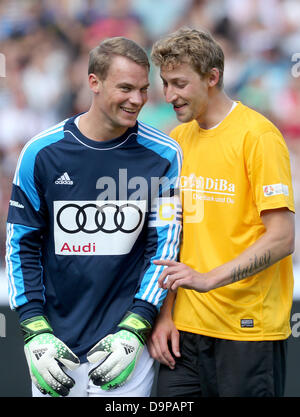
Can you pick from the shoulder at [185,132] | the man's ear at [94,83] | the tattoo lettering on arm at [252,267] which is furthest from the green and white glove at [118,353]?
the man's ear at [94,83]

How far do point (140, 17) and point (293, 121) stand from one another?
5.36 ft

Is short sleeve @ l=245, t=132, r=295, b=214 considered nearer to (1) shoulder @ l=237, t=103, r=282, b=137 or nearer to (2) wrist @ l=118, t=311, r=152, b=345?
(1) shoulder @ l=237, t=103, r=282, b=137

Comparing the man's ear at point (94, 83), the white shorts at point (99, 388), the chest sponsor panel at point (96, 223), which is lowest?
the white shorts at point (99, 388)

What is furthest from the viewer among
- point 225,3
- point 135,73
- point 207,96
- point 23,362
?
point 225,3

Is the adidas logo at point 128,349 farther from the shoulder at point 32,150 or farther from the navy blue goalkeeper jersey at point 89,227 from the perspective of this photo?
the shoulder at point 32,150

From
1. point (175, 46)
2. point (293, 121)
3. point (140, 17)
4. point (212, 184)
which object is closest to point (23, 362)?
point (212, 184)

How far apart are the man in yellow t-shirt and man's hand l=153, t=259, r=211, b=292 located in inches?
4.5

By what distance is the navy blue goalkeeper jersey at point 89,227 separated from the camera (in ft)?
8.59

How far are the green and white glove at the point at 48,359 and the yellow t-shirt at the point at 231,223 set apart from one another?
21.1 inches

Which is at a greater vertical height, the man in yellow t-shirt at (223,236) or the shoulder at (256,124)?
the shoulder at (256,124)

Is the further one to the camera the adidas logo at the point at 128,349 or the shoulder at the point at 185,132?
the shoulder at the point at 185,132

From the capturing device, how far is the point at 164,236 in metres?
2.64

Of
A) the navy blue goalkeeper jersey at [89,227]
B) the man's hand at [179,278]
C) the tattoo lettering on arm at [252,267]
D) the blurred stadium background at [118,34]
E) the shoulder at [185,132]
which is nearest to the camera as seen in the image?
the man's hand at [179,278]
